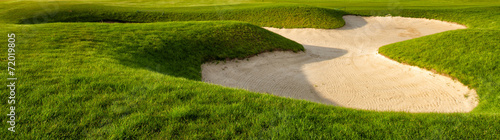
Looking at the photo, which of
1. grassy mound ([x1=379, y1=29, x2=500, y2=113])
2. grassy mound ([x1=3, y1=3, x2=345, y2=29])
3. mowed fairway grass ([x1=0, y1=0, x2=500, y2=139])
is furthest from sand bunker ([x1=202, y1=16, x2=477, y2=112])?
grassy mound ([x1=3, y1=3, x2=345, y2=29])

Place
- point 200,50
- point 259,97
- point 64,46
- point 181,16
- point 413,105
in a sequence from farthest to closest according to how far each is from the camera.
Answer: point 181,16 → point 200,50 → point 413,105 → point 64,46 → point 259,97

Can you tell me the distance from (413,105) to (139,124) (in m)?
11.2

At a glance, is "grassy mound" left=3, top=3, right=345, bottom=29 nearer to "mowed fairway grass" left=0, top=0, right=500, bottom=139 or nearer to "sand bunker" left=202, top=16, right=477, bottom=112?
"sand bunker" left=202, top=16, right=477, bottom=112

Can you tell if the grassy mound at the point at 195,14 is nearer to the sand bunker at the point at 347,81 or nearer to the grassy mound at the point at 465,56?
the sand bunker at the point at 347,81

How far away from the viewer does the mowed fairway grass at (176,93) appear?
3918mm

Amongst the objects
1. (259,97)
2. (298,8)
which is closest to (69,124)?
(259,97)

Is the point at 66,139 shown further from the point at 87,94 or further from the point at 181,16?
the point at 181,16

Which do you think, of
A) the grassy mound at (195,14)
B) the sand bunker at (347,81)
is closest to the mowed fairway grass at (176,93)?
the sand bunker at (347,81)

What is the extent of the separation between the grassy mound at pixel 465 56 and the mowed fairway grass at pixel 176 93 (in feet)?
0.16

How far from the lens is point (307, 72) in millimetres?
14477

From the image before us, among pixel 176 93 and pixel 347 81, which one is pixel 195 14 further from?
pixel 176 93

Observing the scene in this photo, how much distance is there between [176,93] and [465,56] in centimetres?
1587

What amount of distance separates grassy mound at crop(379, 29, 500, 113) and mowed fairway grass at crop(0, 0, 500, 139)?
0.16 ft

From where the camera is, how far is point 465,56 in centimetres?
1333
